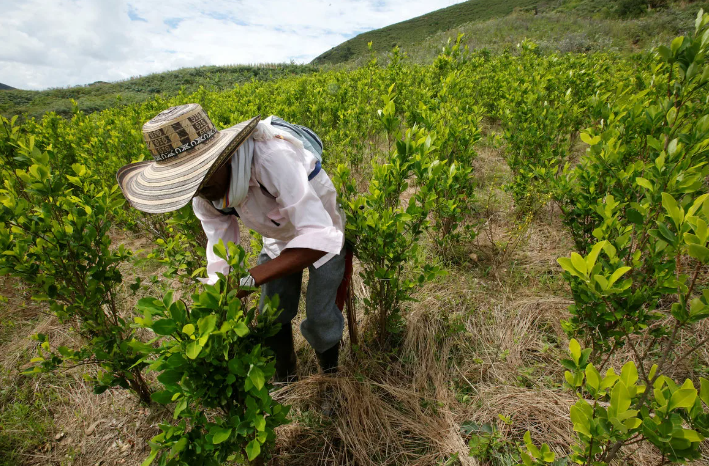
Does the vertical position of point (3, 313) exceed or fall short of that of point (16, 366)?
it exceeds it

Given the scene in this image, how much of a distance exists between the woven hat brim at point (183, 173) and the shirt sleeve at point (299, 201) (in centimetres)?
16

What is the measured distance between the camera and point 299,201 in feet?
4.64

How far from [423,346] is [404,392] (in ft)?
1.32

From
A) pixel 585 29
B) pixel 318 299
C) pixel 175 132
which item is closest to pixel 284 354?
pixel 318 299

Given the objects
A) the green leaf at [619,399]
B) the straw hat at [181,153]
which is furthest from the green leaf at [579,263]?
the straw hat at [181,153]

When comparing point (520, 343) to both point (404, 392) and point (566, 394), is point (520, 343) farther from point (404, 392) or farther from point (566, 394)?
point (404, 392)

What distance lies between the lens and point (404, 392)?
6.66 feet

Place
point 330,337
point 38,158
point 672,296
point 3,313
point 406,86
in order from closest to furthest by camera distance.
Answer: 1. point 38,158
2. point 330,337
3. point 672,296
4. point 3,313
5. point 406,86

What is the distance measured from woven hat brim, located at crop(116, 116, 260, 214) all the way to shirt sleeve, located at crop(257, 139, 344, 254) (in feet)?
0.54

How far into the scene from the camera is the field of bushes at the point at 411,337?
1.09 meters

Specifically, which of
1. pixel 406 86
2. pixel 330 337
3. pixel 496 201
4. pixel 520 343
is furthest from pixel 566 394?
pixel 406 86

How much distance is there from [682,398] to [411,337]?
1636 mm

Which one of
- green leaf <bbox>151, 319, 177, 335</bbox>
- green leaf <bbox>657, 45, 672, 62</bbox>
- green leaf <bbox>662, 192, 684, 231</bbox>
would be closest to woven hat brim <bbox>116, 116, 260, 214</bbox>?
green leaf <bbox>151, 319, 177, 335</bbox>

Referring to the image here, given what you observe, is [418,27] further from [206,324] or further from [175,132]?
[206,324]
